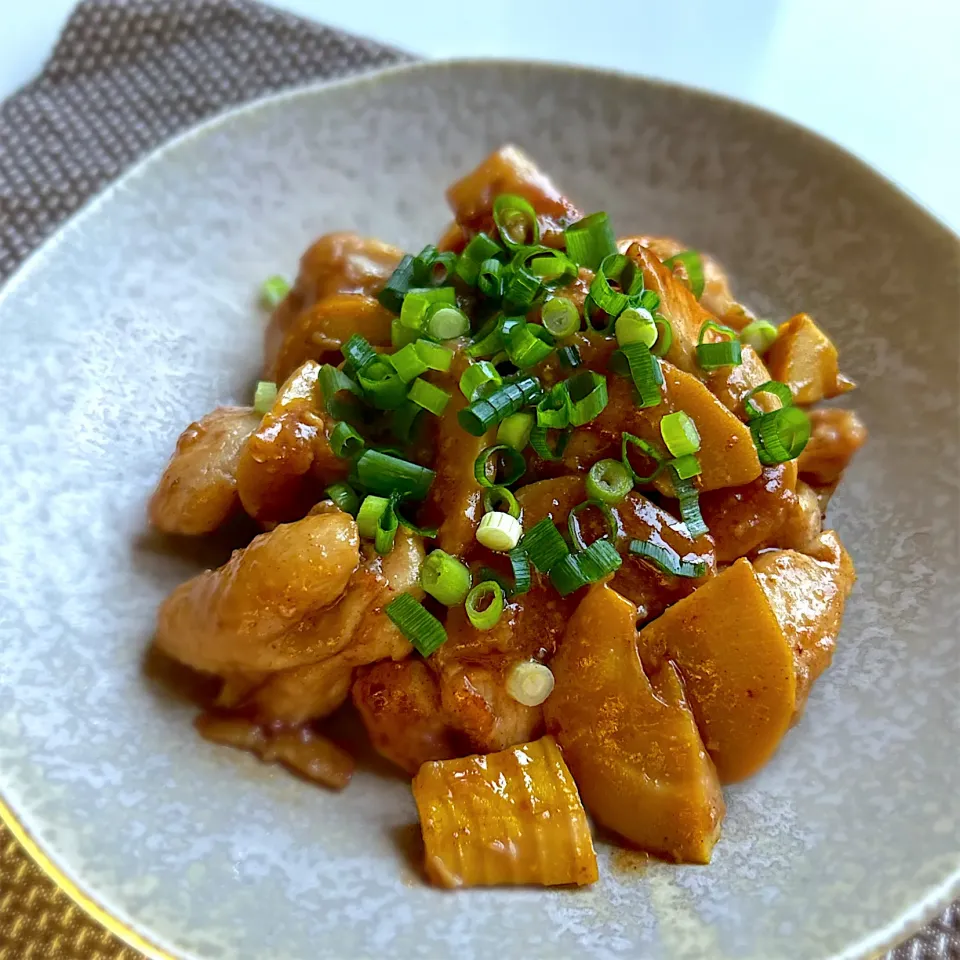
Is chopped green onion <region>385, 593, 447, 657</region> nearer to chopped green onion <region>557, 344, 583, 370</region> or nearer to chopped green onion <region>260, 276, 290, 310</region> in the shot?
chopped green onion <region>557, 344, 583, 370</region>

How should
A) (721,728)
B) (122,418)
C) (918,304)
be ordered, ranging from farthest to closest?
(918,304), (122,418), (721,728)

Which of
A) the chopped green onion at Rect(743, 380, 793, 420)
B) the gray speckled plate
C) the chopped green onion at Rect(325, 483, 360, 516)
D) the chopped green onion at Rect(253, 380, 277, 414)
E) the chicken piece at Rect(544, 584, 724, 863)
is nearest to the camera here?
the gray speckled plate

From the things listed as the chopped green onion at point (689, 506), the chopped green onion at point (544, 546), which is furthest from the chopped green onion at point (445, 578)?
the chopped green onion at point (689, 506)

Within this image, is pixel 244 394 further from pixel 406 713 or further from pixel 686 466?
pixel 686 466

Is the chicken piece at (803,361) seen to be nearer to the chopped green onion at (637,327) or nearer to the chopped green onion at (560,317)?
the chopped green onion at (637,327)

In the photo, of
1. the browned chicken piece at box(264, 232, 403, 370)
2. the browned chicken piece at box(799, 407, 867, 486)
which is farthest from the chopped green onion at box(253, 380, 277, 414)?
the browned chicken piece at box(799, 407, 867, 486)

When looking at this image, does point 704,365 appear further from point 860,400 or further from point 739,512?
point 860,400

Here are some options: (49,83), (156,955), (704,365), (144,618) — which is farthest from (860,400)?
(49,83)
